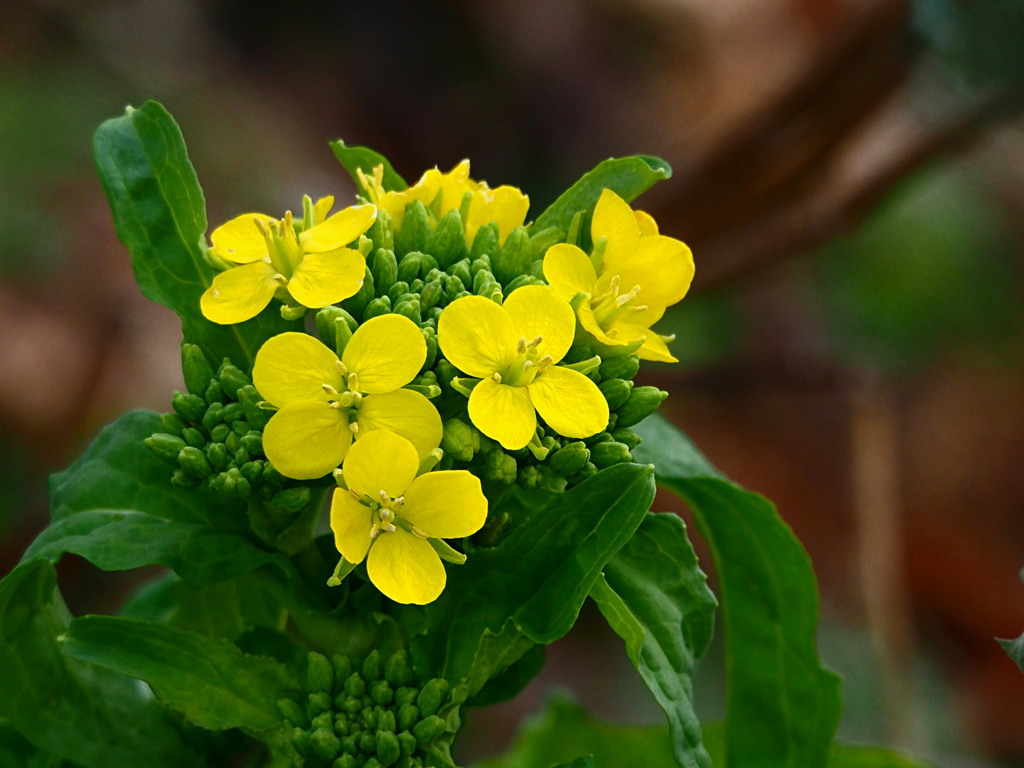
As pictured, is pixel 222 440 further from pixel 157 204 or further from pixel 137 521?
pixel 157 204

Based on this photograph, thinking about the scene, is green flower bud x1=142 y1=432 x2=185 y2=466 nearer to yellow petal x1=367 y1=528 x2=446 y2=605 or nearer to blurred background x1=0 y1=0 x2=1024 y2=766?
yellow petal x1=367 y1=528 x2=446 y2=605

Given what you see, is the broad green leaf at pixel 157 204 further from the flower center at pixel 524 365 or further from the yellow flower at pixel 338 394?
the flower center at pixel 524 365

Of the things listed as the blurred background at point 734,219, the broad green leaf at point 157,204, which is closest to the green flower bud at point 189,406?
the broad green leaf at point 157,204

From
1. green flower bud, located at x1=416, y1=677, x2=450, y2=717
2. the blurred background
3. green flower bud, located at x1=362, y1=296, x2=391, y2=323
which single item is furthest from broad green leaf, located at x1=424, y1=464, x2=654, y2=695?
the blurred background

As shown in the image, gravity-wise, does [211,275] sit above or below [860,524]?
below

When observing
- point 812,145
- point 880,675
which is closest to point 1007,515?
point 880,675

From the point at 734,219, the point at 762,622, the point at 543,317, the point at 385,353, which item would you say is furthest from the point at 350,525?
the point at 734,219

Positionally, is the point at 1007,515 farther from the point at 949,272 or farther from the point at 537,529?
the point at 537,529
